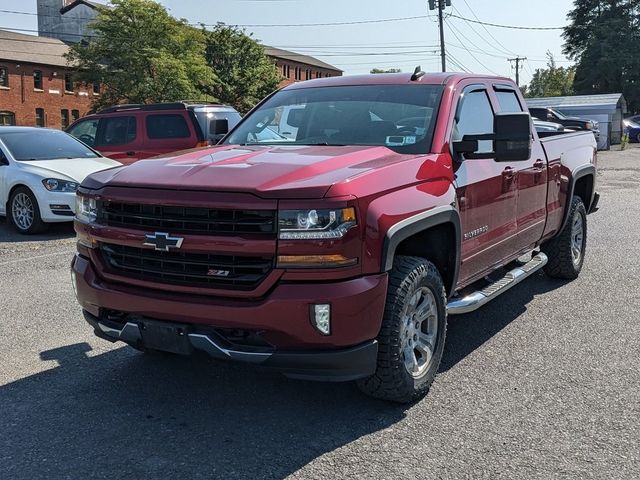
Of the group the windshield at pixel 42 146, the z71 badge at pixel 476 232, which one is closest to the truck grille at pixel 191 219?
the z71 badge at pixel 476 232

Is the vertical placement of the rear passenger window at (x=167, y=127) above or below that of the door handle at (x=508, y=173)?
above

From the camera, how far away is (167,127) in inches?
494

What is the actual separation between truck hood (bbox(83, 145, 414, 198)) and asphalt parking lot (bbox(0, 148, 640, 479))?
4.13 ft

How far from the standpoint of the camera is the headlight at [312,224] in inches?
126

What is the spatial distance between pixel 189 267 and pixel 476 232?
6.65ft

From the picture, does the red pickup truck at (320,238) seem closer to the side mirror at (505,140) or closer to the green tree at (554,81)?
the side mirror at (505,140)

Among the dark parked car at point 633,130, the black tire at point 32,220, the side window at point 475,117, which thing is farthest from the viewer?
the dark parked car at point 633,130

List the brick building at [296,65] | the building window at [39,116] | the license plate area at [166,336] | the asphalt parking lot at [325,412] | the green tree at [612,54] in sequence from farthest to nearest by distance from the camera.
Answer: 1. the brick building at [296,65]
2. the green tree at [612,54]
3. the building window at [39,116]
4. the license plate area at [166,336]
5. the asphalt parking lot at [325,412]

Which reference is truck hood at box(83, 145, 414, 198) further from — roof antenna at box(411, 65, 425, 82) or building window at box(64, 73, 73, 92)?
building window at box(64, 73, 73, 92)

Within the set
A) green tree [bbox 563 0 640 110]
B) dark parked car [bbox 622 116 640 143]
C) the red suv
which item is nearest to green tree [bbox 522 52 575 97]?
green tree [bbox 563 0 640 110]

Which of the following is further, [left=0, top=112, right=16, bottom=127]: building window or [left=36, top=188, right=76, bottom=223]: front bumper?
[left=0, top=112, right=16, bottom=127]: building window

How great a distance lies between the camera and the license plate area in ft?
11.1

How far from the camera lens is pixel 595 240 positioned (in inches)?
360

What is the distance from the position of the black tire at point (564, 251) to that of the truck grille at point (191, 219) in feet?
13.8
